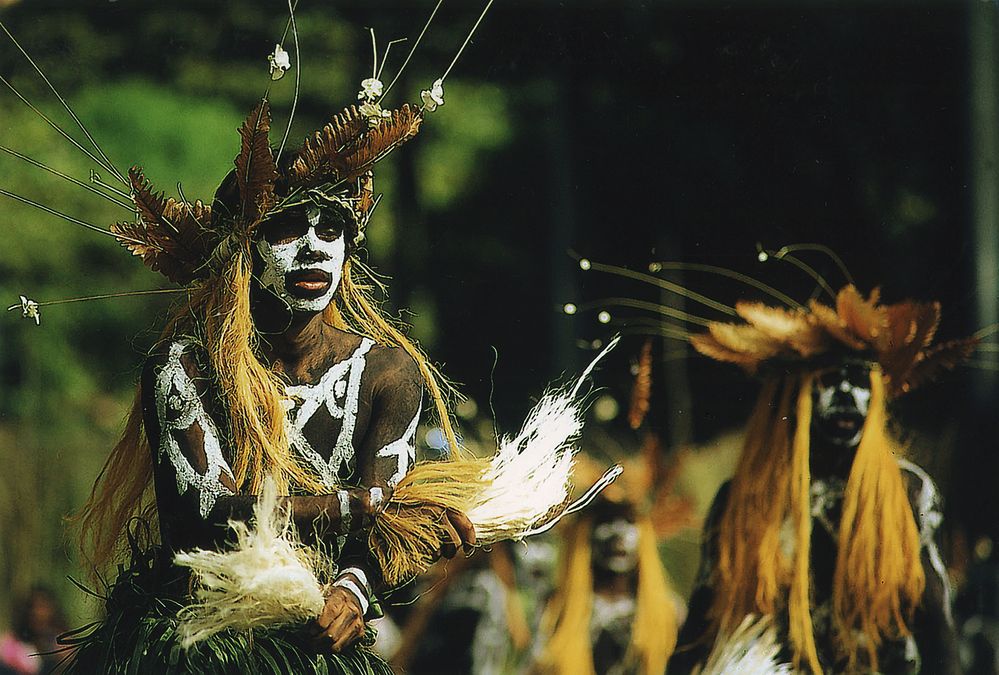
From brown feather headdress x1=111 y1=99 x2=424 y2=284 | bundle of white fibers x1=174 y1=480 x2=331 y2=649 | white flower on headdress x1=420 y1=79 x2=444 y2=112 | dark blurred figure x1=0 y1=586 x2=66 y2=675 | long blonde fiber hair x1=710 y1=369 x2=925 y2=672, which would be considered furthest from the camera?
long blonde fiber hair x1=710 y1=369 x2=925 y2=672

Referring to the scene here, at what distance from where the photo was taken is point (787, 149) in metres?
2.85

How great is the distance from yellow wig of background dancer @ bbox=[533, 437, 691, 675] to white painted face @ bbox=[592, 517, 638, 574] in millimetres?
12

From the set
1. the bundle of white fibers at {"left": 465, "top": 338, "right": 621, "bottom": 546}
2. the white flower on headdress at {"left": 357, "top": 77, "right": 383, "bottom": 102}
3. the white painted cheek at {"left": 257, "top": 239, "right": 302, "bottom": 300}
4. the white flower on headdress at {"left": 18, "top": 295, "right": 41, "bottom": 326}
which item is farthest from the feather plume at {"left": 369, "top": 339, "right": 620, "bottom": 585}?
the white flower on headdress at {"left": 18, "top": 295, "right": 41, "bottom": 326}

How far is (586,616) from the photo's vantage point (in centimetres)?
280

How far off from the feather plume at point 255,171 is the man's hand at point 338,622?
25.9 inches

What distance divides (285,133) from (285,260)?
14.9 inches

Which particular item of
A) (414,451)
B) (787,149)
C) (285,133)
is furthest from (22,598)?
(787,149)

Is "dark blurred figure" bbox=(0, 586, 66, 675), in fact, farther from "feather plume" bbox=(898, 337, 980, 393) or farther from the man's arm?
"feather plume" bbox=(898, 337, 980, 393)

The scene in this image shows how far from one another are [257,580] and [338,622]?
0.17m

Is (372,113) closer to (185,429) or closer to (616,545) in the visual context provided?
(185,429)

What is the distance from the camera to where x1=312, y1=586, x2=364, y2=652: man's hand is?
2.30 m

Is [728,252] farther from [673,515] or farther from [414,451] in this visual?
[414,451]

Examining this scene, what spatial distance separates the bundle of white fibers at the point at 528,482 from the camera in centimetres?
→ 249

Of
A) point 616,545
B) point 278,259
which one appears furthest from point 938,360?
point 278,259
